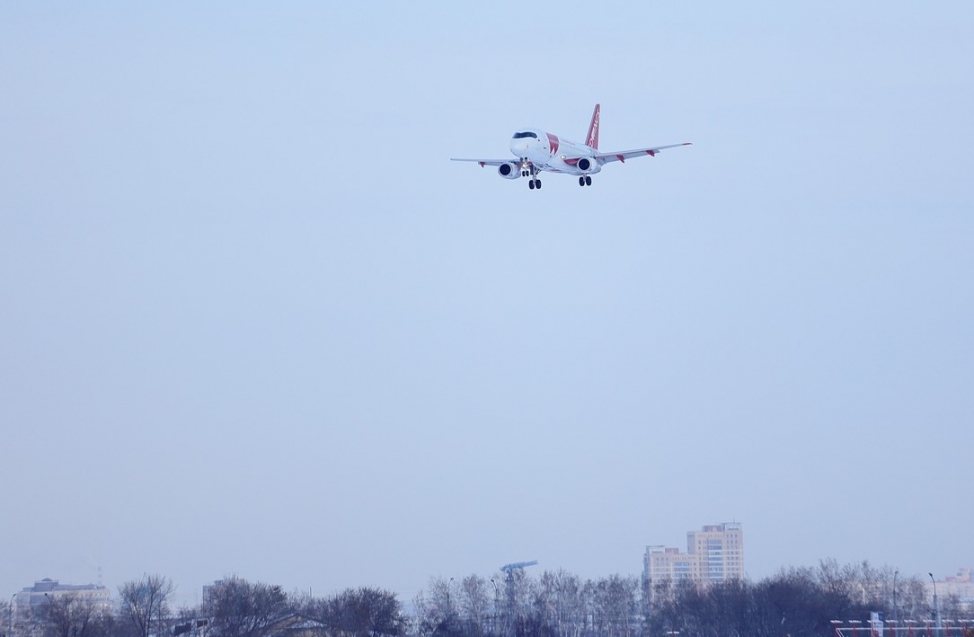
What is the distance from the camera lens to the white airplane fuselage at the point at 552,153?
85.8 metres

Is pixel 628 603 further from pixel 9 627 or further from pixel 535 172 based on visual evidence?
pixel 535 172

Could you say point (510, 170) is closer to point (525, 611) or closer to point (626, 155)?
point (626, 155)

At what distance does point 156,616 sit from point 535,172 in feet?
180

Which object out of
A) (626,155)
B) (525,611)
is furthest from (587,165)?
(525,611)

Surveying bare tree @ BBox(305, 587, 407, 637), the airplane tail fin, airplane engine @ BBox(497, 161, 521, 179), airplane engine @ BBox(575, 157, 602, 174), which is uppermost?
the airplane tail fin

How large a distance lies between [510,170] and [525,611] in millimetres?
75711

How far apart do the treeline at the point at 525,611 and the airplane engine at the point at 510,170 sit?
39181 millimetres

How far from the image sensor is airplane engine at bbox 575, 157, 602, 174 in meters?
89.4

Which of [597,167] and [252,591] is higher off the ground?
[597,167]

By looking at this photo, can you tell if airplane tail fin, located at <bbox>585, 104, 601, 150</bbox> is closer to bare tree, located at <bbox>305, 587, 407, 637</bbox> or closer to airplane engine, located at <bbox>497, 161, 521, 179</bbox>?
airplane engine, located at <bbox>497, 161, 521, 179</bbox>

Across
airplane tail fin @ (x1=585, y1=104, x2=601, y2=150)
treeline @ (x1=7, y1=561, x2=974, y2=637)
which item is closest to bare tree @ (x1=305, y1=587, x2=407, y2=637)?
treeline @ (x1=7, y1=561, x2=974, y2=637)

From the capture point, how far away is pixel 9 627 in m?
148

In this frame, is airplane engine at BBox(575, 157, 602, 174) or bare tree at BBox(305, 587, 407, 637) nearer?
airplane engine at BBox(575, 157, 602, 174)

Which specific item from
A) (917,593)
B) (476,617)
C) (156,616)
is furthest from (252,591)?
(917,593)
